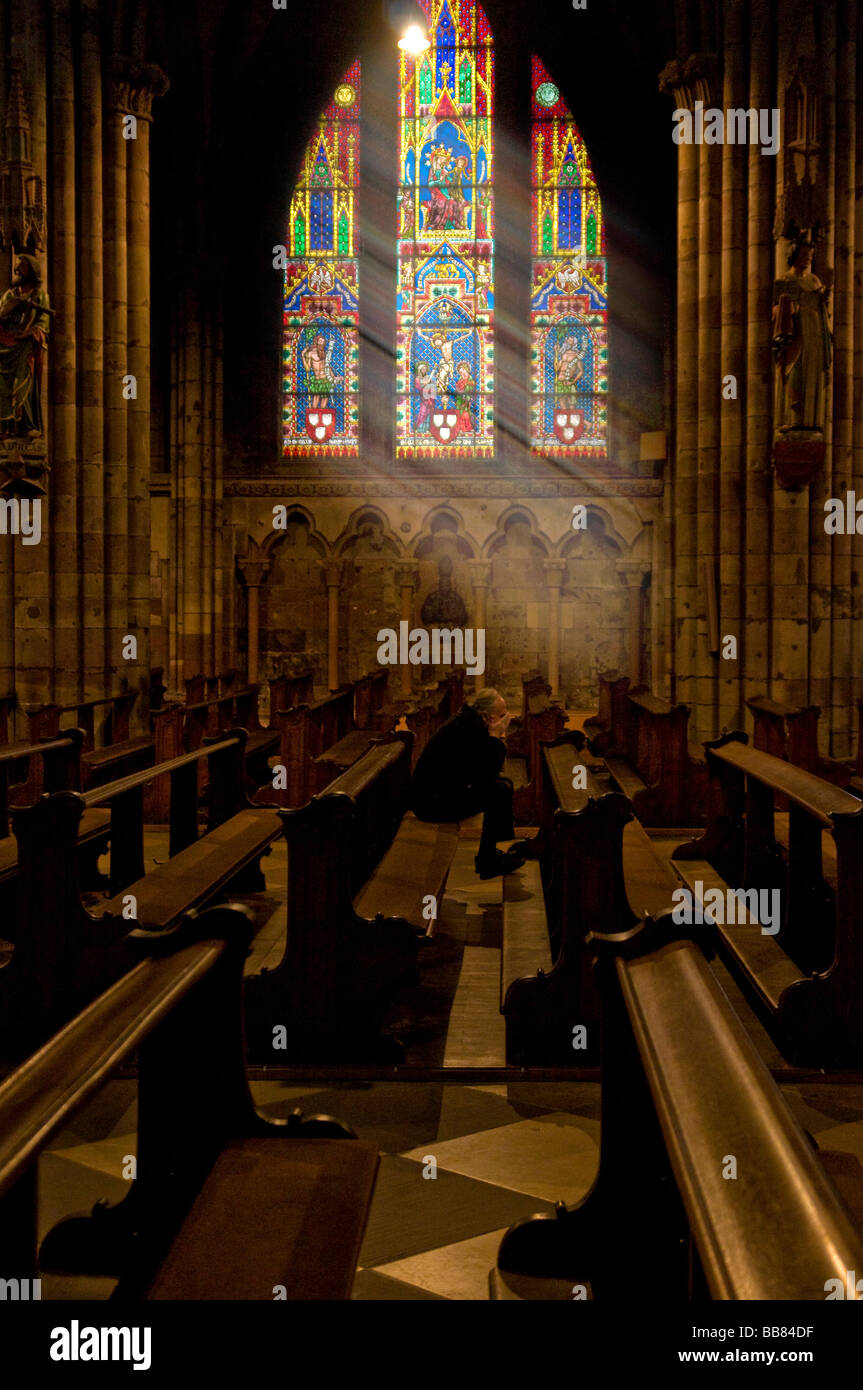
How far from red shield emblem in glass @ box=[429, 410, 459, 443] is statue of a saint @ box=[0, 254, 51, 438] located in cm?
972

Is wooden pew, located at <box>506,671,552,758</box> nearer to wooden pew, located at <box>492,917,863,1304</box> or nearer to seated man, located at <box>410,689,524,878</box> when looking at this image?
seated man, located at <box>410,689,524,878</box>

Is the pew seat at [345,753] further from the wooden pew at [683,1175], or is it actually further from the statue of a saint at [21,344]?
the wooden pew at [683,1175]

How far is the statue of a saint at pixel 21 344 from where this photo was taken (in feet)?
37.0

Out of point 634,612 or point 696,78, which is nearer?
point 696,78

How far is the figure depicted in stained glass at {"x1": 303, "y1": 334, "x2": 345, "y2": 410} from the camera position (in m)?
20.7

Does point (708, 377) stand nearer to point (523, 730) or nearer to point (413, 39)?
point (523, 730)

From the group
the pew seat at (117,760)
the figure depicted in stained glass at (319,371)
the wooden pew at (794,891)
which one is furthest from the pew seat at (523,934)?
the figure depicted in stained glass at (319,371)

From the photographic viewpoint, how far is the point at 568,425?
20422 millimetres

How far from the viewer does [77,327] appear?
12312 millimetres

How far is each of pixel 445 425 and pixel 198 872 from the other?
1581 centimetres

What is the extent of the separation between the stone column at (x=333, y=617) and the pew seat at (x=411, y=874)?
43.7 feet

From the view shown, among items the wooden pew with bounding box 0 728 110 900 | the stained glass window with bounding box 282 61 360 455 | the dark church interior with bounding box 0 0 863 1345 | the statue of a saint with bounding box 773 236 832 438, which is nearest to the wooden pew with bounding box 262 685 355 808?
the dark church interior with bounding box 0 0 863 1345

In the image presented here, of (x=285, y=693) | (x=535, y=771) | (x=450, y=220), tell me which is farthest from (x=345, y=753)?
(x=450, y=220)

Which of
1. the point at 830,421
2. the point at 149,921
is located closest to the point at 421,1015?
the point at 149,921
